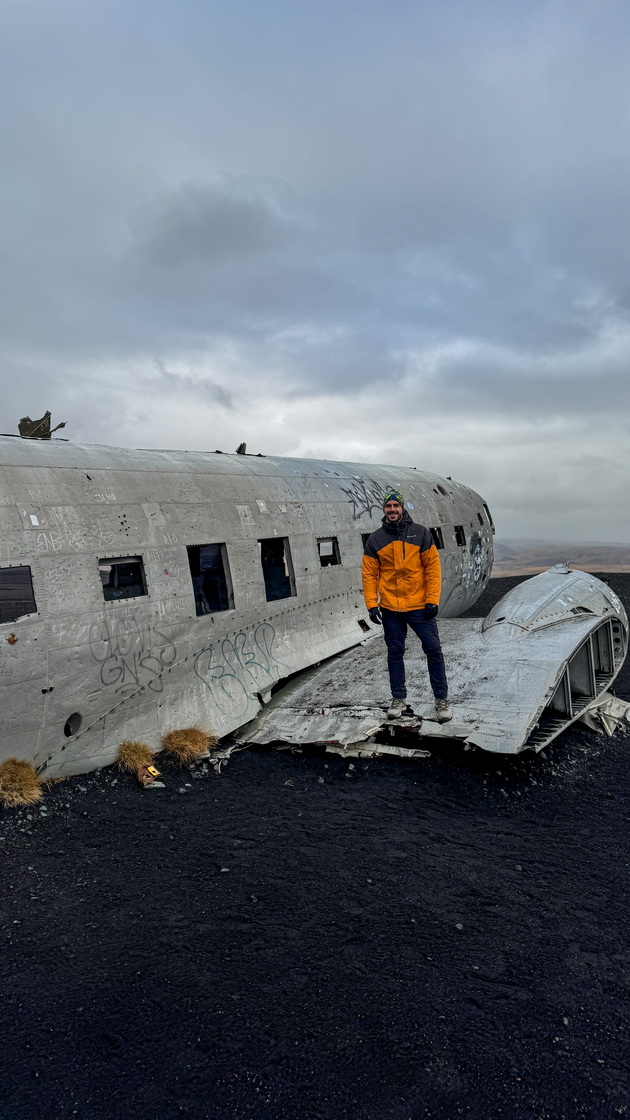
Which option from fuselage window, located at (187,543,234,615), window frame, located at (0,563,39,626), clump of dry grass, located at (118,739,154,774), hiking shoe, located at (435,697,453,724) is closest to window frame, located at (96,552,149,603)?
window frame, located at (0,563,39,626)

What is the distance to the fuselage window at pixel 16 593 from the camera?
6.77 meters

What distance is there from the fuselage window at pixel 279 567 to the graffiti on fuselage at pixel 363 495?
7.29 feet

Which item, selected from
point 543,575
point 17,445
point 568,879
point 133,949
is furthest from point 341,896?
point 543,575

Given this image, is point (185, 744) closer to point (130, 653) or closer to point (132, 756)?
point (132, 756)

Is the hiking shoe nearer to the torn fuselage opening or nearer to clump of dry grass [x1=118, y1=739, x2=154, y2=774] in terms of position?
the torn fuselage opening

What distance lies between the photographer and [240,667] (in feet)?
29.7

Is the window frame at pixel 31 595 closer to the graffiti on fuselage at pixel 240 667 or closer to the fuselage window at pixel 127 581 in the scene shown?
the fuselage window at pixel 127 581

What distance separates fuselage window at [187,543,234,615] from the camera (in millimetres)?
8995

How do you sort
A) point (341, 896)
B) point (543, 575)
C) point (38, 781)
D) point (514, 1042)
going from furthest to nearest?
point (543, 575) < point (38, 781) < point (341, 896) < point (514, 1042)

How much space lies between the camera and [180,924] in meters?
5.05

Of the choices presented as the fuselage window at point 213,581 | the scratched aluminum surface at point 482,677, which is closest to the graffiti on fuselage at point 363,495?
the scratched aluminum surface at point 482,677

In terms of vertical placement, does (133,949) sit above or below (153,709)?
below

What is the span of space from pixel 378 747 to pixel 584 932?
3583 mm

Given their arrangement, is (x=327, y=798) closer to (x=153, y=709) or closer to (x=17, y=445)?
(x=153, y=709)
